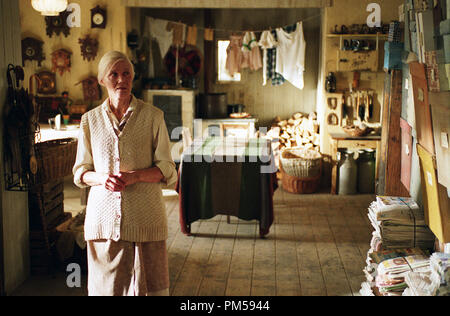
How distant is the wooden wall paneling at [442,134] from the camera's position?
2.74 m

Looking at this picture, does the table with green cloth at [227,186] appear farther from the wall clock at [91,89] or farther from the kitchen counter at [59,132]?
the wall clock at [91,89]

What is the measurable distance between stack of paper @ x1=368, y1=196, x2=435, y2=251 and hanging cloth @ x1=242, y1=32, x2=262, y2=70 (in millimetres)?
5463

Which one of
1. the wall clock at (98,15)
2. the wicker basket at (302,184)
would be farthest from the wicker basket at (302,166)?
the wall clock at (98,15)

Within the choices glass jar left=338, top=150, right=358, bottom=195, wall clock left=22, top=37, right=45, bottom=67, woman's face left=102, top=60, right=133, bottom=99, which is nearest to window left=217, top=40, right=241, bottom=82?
glass jar left=338, top=150, right=358, bottom=195

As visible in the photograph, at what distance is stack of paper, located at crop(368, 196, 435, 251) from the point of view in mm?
3752

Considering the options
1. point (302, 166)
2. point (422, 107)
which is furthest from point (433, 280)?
point (302, 166)

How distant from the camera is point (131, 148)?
3.02 meters

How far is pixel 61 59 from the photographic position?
26.9 feet

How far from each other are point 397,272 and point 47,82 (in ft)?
21.5

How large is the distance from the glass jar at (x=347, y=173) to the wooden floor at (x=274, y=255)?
0.52 m

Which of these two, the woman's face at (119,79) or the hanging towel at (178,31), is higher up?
the hanging towel at (178,31)

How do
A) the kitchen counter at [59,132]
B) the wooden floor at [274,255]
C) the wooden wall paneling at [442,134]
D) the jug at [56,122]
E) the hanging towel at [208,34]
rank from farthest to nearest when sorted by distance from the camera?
the hanging towel at [208,34] < the jug at [56,122] < the kitchen counter at [59,132] < the wooden floor at [274,255] < the wooden wall paneling at [442,134]
